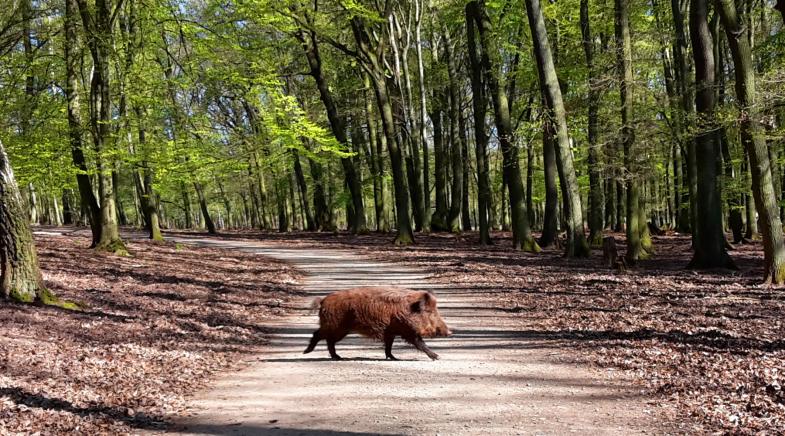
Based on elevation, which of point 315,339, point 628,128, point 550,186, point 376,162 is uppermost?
point 376,162

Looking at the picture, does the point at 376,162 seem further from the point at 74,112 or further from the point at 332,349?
the point at 332,349

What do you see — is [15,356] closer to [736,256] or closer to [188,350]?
[188,350]

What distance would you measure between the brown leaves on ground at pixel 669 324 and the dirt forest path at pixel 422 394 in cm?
48

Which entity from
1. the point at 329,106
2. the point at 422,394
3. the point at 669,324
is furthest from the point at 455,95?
the point at 422,394

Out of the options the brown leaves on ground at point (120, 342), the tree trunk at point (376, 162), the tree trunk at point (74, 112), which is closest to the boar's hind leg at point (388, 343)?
the brown leaves on ground at point (120, 342)

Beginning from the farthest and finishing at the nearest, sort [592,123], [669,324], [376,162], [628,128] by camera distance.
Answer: [376,162] < [592,123] < [628,128] < [669,324]

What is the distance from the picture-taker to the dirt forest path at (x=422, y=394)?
16.2ft

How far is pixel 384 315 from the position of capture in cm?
673

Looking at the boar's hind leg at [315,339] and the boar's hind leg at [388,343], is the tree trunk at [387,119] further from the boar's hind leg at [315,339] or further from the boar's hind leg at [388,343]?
the boar's hind leg at [388,343]

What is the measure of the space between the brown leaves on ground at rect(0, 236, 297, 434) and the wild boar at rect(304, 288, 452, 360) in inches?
68.2

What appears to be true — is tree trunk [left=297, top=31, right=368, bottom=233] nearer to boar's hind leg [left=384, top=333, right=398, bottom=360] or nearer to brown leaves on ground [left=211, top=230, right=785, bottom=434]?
brown leaves on ground [left=211, top=230, right=785, bottom=434]

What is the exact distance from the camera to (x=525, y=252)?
20797 mm

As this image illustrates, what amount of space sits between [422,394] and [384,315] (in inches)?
48.0

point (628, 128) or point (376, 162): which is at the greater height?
point (376, 162)
